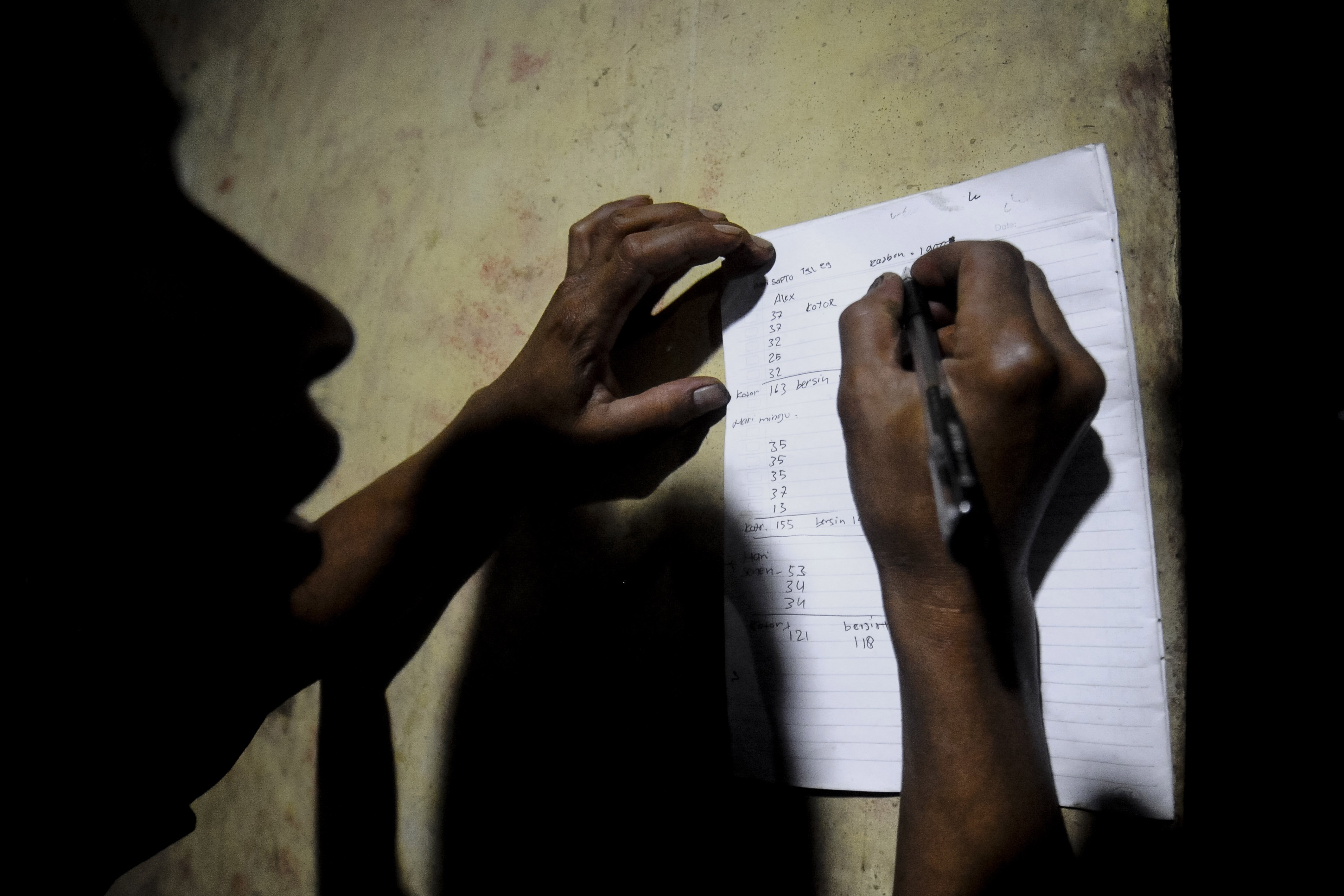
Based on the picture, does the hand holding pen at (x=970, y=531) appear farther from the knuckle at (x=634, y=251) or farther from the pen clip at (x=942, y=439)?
the knuckle at (x=634, y=251)

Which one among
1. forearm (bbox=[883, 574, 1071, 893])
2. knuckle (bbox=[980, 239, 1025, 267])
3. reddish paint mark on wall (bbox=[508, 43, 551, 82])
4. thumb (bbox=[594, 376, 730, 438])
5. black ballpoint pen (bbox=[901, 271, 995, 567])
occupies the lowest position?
forearm (bbox=[883, 574, 1071, 893])

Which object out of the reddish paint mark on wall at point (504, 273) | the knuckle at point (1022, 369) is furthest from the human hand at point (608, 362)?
the knuckle at point (1022, 369)

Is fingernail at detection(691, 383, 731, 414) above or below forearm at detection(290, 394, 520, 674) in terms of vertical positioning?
above

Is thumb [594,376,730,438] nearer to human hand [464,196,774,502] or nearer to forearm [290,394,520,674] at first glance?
human hand [464,196,774,502]

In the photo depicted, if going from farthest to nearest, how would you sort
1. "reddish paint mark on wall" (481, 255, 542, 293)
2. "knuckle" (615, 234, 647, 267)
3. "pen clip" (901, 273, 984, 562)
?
"reddish paint mark on wall" (481, 255, 542, 293) < "knuckle" (615, 234, 647, 267) < "pen clip" (901, 273, 984, 562)

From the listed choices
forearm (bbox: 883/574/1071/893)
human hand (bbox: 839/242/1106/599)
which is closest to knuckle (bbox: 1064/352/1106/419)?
human hand (bbox: 839/242/1106/599)

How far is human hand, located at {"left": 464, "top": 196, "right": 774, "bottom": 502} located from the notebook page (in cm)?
5

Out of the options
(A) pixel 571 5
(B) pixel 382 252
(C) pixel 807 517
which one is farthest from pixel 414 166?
(C) pixel 807 517

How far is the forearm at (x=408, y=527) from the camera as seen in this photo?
0.65 metres

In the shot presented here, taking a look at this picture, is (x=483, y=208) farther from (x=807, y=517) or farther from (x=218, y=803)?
(x=218, y=803)

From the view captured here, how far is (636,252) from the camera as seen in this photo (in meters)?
0.60

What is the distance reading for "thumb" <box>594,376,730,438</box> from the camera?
602mm

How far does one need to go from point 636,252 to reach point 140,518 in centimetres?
63

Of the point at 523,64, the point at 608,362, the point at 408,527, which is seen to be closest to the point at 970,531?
the point at 608,362
